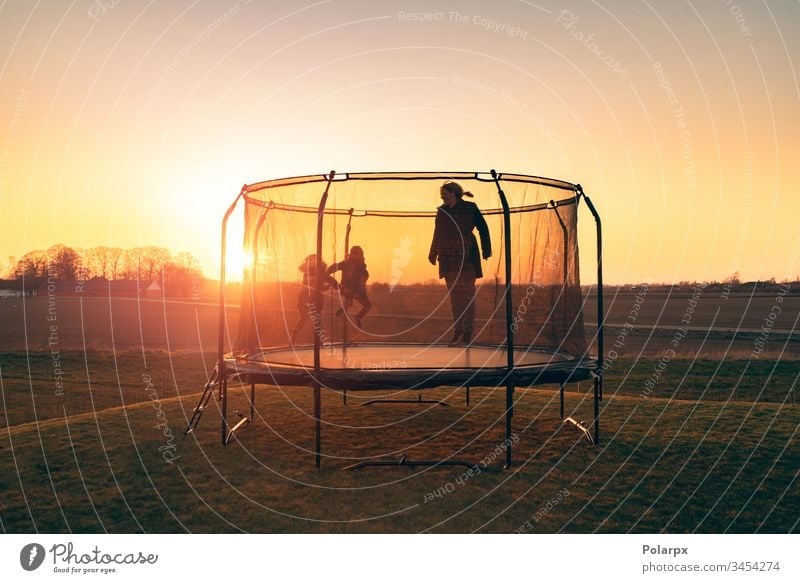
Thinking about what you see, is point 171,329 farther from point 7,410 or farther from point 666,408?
point 666,408

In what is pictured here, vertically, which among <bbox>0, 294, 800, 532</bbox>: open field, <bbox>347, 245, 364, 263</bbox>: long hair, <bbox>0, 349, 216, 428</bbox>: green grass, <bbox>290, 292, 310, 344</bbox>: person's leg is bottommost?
<bbox>0, 349, 216, 428</bbox>: green grass

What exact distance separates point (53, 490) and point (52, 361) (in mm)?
15660

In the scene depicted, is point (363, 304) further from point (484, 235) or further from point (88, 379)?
point (88, 379)

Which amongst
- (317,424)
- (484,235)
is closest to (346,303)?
(484,235)

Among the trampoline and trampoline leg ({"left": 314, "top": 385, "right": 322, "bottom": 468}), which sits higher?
the trampoline

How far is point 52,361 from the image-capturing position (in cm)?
2000

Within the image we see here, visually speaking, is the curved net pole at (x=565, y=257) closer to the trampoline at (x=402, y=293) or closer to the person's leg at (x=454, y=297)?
the trampoline at (x=402, y=293)

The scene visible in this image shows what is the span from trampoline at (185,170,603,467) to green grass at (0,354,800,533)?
0.50m

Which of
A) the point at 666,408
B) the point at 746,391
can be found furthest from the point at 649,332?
the point at 666,408
